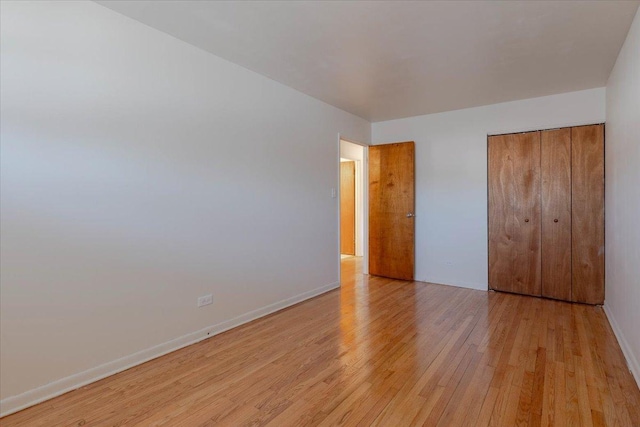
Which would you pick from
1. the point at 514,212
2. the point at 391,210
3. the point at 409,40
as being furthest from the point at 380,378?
Answer: the point at 391,210

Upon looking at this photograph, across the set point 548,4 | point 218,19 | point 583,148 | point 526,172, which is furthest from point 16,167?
point 583,148

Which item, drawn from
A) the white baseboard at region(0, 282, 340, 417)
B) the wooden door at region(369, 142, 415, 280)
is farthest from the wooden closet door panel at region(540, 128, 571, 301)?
the white baseboard at region(0, 282, 340, 417)

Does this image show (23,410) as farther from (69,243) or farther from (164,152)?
(164,152)

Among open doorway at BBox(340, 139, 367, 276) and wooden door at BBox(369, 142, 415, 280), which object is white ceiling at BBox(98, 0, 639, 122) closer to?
wooden door at BBox(369, 142, 415, 280)

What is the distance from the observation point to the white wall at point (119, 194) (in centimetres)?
191

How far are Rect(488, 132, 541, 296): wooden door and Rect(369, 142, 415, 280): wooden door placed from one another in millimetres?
1067

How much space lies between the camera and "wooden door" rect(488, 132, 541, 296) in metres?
4.09

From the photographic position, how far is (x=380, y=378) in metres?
2.21

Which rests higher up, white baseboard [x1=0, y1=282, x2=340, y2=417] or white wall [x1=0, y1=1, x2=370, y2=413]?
white wall [x1=0, y1=1, x2=370, y2=413]

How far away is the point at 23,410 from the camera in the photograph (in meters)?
1.89

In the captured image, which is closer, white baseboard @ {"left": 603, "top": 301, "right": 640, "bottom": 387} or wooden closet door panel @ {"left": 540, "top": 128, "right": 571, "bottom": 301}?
white baseboard @ {"left": 603, "top": 301, "right": 640, "bottom": 387}

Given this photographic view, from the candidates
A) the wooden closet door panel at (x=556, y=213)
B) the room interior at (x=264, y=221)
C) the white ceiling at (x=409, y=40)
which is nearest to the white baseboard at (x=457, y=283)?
the room interior at (x=264, y=221)

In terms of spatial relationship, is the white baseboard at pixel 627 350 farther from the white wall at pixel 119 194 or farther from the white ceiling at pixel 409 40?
the white wall at pixel 119 194

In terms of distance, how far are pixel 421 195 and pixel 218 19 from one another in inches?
142
